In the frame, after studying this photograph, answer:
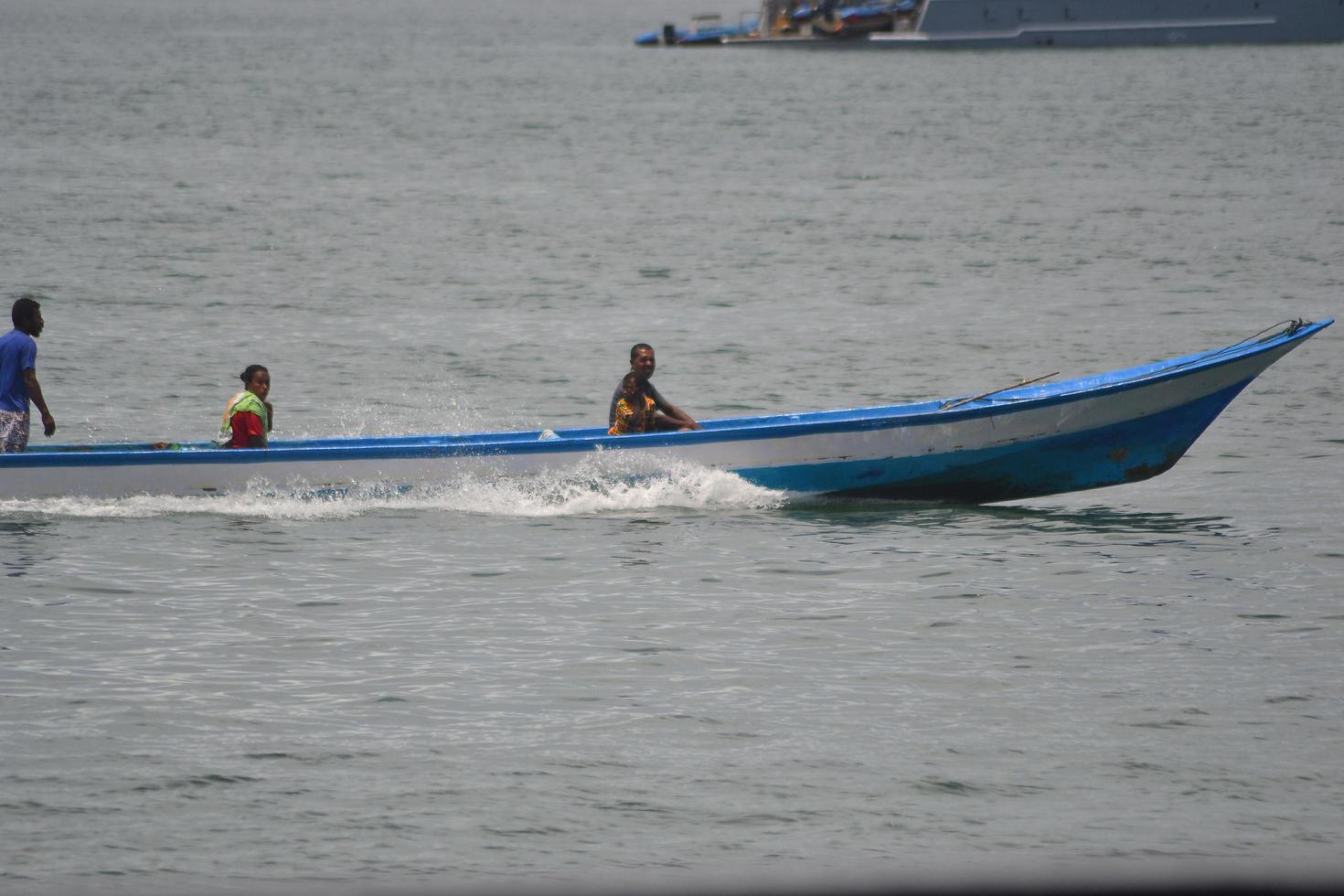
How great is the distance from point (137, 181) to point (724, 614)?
38.8 m

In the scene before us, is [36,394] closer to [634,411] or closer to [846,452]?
[634,411]

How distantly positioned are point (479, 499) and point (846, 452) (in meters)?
3.30

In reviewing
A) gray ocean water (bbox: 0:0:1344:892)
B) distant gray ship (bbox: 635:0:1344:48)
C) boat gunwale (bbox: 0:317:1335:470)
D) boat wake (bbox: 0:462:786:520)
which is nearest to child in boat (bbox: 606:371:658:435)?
boat gunwale (bbox: 0:317:1335:470)

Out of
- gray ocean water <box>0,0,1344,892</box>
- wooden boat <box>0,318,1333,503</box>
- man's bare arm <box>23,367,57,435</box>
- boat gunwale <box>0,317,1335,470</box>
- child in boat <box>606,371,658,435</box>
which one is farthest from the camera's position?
child in boat <box>606,371,658,435</box>

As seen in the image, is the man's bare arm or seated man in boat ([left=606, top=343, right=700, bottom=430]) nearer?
the man's bare arm

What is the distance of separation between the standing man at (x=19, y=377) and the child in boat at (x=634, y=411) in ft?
16.0

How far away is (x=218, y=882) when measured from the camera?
333 inches

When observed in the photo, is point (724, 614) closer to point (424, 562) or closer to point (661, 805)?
point (424, 562)

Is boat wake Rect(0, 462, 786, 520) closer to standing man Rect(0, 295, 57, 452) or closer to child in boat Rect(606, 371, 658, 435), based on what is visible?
child in boat Rect(606, 371, 658, 435)

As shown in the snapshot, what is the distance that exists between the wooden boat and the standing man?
0.26 meters

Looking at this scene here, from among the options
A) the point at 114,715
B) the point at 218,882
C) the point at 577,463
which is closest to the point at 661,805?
the point at 218,882

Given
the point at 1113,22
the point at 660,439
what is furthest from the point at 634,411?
the point at 1113,22

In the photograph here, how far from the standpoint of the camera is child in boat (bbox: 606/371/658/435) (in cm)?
1538

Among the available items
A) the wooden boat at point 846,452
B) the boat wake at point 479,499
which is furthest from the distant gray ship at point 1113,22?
the boat wake at point 479,499
